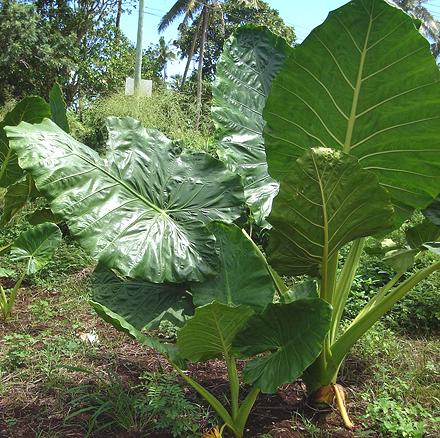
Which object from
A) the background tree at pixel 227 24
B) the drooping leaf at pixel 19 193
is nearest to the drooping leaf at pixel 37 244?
the drooping leaf at pixel 19 193

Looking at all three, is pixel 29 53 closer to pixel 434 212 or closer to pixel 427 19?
pixel 434 212

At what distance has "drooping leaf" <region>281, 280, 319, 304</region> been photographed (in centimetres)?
163

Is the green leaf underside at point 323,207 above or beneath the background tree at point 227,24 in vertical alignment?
beneath

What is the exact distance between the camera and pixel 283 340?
66.0 inches

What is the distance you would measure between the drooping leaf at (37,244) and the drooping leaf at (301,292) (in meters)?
1.84

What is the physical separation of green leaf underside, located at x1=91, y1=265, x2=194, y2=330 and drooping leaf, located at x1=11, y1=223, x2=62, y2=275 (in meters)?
1.19

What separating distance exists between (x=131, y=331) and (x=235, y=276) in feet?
1.46

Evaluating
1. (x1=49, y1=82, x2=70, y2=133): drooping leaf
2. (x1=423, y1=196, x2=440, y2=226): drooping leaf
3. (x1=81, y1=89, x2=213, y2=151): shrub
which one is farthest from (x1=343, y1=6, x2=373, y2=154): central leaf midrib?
(x1=81, y1=89, x2=213, y2=151): shrub

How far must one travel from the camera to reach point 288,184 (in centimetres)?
156

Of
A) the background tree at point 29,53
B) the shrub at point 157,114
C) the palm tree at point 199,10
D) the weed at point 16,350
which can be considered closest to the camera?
the weed at point 16,350

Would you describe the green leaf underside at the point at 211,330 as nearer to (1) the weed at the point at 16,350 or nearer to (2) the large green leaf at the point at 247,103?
(2) the large green leaf at the point at 247,103

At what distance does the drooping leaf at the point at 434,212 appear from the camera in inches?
74.3

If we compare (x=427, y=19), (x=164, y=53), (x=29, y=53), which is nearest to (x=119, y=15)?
(x=29, y=53)

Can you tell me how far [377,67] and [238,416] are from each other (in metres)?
1.18
